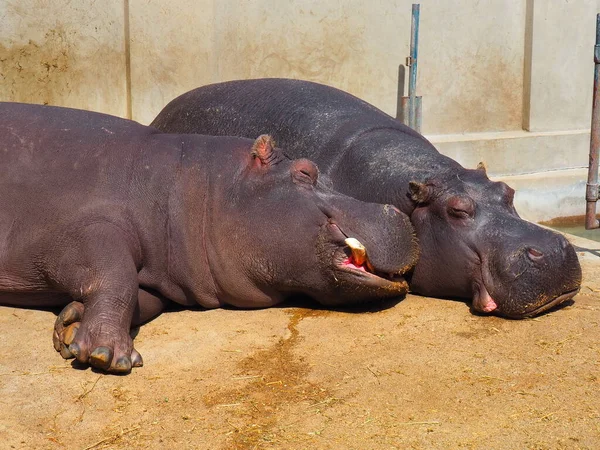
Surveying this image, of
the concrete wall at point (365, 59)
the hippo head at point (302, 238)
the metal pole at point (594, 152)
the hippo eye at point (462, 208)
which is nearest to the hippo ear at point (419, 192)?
the hippo eye at point (462, 208)

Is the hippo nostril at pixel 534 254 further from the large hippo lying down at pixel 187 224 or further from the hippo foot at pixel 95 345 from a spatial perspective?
→ the hippo foot at pixel 95 345

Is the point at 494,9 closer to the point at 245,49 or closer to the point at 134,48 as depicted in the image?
the point at 245,49

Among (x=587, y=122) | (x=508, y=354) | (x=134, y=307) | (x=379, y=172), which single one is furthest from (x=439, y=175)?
(x=587, y=122)

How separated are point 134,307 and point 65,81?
2912 millimetres

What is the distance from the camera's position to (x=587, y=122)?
8531 millimetres

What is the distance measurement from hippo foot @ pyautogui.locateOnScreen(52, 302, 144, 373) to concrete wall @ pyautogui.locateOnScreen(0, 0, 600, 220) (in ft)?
9.42

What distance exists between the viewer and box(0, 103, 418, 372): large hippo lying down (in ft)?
14.5

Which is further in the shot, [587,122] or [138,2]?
[587,122]

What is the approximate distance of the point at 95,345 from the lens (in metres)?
3.83

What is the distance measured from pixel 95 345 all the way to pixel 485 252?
190 cm

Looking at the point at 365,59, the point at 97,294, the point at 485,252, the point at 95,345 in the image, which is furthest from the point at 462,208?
the point at 365,59

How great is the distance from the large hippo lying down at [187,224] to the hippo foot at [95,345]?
11.7 inches

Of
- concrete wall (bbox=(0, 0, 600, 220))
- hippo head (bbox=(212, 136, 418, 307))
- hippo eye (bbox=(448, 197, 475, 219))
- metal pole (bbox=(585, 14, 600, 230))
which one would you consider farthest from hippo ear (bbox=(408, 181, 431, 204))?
concrete wall (bbox=(0, 0, 600, 220))

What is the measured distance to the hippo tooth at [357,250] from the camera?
4.37m
